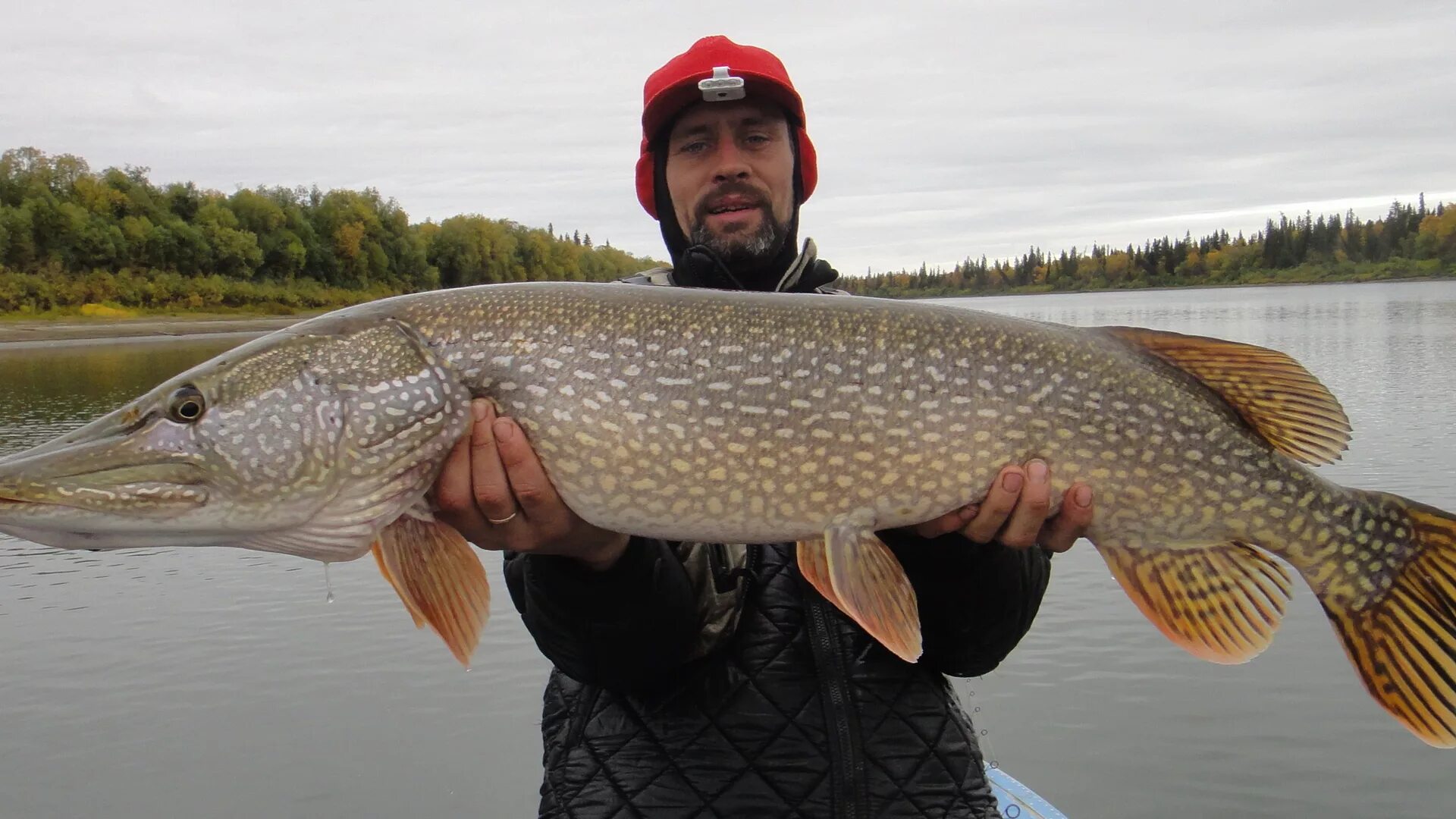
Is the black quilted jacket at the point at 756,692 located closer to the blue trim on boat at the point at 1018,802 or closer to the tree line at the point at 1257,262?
the blue trim on boat at the point at 1018,802

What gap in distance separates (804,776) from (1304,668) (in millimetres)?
5022

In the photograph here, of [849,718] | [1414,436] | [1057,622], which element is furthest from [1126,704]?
[1414,436]

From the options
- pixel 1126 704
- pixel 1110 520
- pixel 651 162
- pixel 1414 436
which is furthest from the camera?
pixel 1414 436

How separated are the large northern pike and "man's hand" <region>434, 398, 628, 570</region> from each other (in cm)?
4

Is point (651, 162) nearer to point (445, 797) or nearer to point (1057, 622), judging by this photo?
point (445, 797)

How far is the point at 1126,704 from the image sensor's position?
5.32m

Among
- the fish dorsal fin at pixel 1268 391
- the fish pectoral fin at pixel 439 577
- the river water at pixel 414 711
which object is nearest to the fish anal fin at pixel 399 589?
the fish pectoral fin at pixel 439 577

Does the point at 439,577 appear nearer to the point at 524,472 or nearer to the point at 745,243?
the point at 524,472

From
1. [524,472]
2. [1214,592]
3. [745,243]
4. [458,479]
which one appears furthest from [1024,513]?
[745,243]

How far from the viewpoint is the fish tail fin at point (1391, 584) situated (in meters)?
2.02

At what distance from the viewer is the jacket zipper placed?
1.91m

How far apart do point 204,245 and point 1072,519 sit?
49.2 metres

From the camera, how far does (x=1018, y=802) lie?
139 inches

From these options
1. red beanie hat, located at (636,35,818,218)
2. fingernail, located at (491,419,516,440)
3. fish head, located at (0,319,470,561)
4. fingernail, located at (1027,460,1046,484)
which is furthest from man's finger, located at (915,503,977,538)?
red beanie hat, located at (636,35,818,218)
